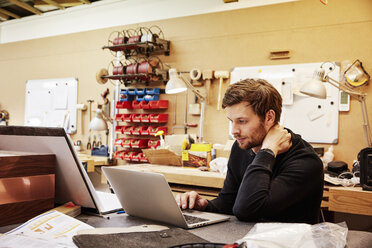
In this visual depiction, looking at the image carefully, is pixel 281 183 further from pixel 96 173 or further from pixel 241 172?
pixel 96 173

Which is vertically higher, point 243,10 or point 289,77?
point 243,10

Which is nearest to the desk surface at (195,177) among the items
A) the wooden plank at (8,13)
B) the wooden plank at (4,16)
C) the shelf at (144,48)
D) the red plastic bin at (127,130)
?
the red plastic bin at (127,130)

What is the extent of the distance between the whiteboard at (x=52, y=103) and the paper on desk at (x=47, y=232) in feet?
12.6

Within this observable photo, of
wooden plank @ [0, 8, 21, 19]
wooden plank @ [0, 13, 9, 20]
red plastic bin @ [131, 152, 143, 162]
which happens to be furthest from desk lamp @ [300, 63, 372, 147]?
wooden plank @ [0, 13, 9, 20]

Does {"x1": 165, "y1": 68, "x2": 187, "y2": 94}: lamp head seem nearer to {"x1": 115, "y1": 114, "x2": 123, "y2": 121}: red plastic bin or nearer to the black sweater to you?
{"x1": 115, "y1": 114, "x2": 123, "y2": 121}: red plastic bin

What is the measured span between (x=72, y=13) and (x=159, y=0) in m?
1.47

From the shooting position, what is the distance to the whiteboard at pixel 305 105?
3193 millimetres

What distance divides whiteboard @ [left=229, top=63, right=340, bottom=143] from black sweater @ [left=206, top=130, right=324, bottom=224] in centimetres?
188

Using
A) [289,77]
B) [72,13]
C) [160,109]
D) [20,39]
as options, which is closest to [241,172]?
[289,77]

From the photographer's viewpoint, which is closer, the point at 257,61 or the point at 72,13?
the point at 257,61

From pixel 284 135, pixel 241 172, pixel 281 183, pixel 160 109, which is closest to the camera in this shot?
pixel 281 183

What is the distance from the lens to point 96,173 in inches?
181

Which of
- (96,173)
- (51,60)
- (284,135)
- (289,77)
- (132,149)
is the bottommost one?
(96,173)

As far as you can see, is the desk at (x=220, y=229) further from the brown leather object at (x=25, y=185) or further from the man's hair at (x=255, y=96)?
the man's hair at (x=255, y=96)
